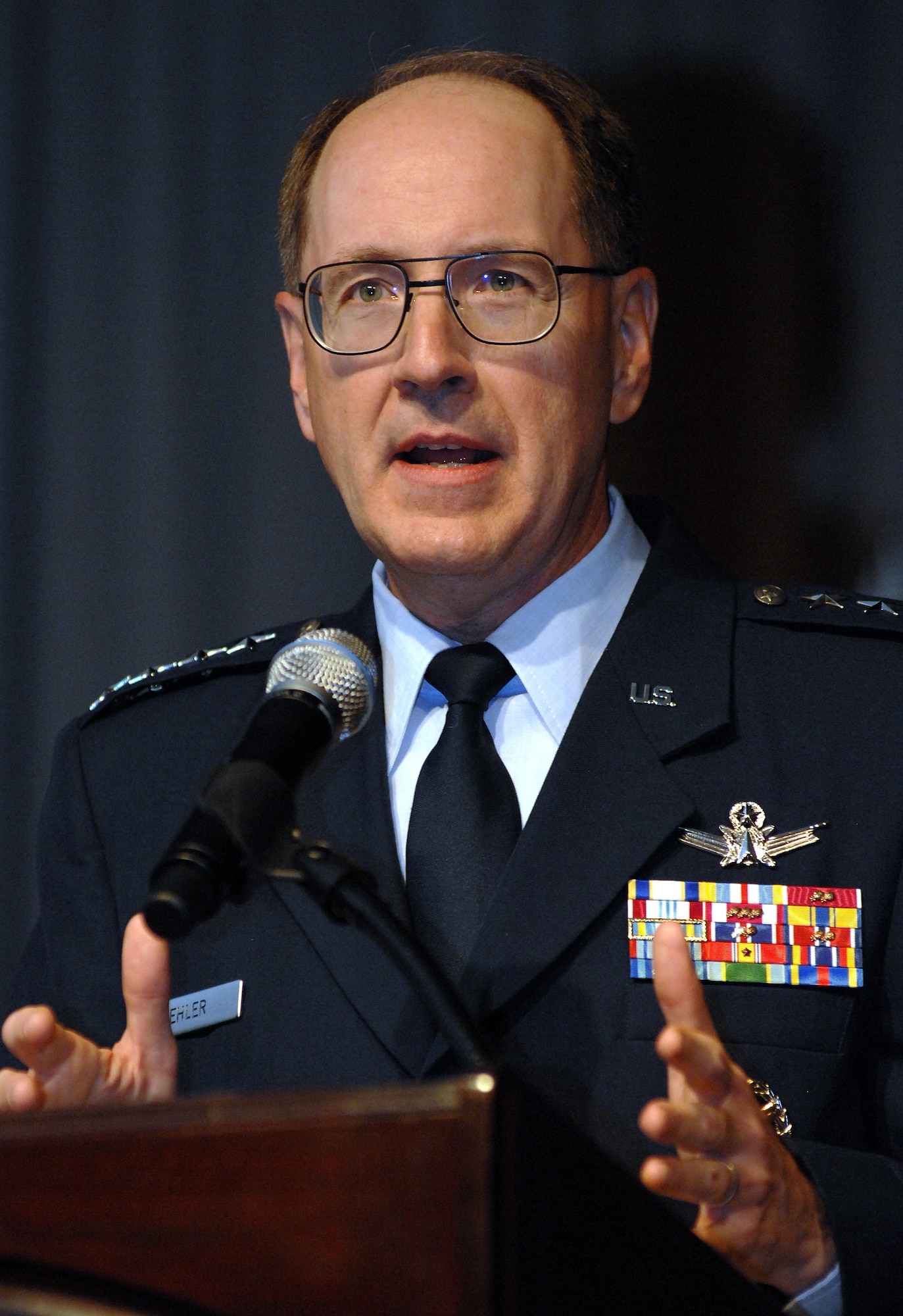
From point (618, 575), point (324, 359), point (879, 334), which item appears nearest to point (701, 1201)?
point (618, 575)

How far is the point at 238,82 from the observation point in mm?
2201

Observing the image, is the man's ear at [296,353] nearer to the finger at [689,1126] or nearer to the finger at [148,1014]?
the finger at [148,1014]

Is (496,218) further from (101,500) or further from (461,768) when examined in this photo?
(101,500)

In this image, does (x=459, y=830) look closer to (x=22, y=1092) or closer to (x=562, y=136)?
(x=22, y=1092)

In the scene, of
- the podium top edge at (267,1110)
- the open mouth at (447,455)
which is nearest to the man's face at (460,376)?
the open mouth at (447,455)

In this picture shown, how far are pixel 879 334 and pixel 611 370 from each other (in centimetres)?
48

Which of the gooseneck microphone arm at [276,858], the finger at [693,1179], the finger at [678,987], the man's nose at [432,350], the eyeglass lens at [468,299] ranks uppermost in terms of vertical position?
the eyeglass lens at [468,299]

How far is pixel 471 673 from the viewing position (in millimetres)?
1616

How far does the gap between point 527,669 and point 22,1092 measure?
0.74m

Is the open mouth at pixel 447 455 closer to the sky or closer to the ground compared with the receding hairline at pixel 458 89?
closer to the ground

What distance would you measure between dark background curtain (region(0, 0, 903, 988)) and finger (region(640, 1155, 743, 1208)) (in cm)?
122

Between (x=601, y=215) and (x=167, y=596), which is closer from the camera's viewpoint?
(x=601, y=215)

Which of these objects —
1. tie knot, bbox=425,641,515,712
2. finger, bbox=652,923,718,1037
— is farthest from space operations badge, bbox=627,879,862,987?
finger, bbox=652,923,718,1037

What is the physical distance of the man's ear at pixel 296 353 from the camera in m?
1.90
